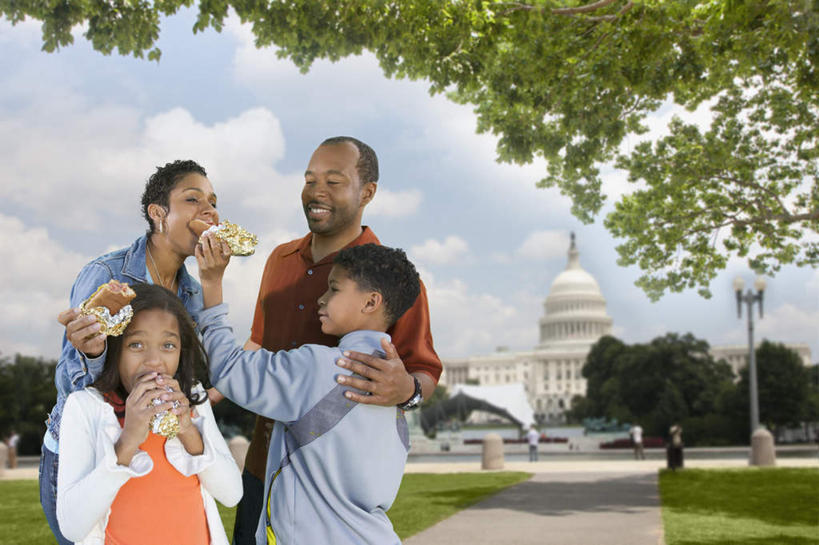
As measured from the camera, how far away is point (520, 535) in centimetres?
988

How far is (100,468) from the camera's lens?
2.35 meters

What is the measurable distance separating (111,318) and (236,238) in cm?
46

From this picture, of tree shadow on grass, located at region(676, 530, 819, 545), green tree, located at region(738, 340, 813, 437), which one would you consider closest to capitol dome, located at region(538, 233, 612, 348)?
green tree, located at region(738, 340, 813, 437)

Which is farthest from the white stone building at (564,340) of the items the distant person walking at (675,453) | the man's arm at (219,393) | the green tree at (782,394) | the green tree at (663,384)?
the man's arm at (219,393)

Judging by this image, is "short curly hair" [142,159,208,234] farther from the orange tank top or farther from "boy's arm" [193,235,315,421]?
the orange tank top

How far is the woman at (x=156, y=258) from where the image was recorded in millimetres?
2725

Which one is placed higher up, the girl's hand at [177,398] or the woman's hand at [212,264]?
the woman's hand at [212,264]

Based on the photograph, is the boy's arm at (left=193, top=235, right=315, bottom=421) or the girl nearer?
the girl

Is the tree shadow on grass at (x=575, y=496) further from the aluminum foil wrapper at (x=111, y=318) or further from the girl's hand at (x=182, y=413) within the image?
the aluminum foil wrapper at (x=111, y=318)

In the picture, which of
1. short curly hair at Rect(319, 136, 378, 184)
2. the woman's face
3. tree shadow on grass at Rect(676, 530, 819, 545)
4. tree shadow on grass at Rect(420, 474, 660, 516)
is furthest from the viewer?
tree shadow on grass at Rect(420, 474, 660, 516)

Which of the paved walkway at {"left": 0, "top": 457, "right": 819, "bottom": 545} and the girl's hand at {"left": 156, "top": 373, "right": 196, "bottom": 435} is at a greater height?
the girl's hand at {"left": 156, "top": 373, "right": 196, "bottom": 435}

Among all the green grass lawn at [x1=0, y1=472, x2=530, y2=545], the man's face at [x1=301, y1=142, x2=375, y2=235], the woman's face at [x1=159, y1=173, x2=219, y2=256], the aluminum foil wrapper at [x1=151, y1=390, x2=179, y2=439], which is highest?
the man's face at [x1=301, y1=142, x2=375, y2=235]

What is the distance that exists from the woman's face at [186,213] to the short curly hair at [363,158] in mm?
576

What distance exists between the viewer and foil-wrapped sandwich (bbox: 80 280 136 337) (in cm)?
245
